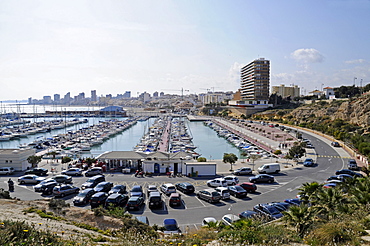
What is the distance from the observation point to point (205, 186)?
14703mm

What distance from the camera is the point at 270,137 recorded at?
37.4 meters

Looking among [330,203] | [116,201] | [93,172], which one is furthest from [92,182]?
[330,203]

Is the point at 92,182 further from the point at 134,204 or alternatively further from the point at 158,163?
the point at 134,204

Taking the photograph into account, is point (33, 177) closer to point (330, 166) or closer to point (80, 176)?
point (80, 176)

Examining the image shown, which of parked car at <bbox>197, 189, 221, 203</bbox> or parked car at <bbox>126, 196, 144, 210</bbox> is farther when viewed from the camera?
parked car at <bbox>197, 189, 221, 203</bbox>

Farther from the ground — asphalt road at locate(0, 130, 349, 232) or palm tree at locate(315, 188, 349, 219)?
palm tree at locate(315, 188, 349, 219)

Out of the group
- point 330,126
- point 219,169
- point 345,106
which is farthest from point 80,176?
point 345,106

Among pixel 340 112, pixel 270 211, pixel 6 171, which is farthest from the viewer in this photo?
pixel 340 112

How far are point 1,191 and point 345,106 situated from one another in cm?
Answer: 4852

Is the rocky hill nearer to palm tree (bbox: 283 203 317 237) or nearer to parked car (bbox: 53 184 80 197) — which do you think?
palm tree (bbox: 283 203 317 237)

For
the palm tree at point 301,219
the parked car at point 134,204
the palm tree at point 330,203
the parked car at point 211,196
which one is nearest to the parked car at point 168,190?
the parked car at point 211,196

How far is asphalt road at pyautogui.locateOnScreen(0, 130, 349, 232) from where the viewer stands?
410 inches

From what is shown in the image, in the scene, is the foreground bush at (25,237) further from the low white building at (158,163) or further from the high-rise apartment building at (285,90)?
the high-rise apartment building at (285,90)

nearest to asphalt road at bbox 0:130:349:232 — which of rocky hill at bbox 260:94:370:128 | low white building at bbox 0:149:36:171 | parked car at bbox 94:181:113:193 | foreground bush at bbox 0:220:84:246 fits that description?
parked car at bbox 94:181:113:193
